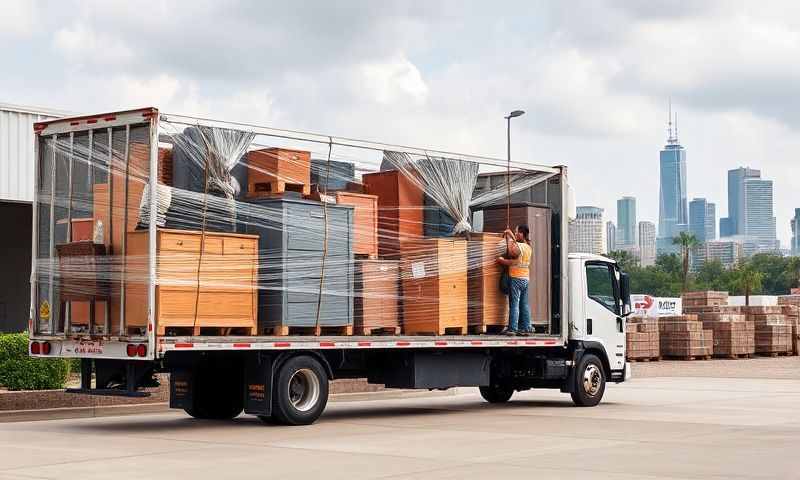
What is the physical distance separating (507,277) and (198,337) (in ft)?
18.8

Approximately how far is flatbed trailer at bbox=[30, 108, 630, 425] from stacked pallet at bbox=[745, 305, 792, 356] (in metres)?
25.4

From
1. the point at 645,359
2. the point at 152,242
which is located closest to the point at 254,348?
the point at 152,242

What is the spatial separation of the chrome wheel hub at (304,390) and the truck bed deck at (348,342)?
475 millimetres

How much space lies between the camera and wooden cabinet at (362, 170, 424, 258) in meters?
17.2

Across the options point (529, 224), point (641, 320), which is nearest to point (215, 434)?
point (529, 224)

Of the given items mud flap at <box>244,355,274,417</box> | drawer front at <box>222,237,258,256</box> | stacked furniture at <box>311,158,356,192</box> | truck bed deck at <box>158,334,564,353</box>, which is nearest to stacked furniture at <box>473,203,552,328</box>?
truck bed deck at <box>158,334,564,353</box>

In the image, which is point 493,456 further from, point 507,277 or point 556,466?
point 507,277

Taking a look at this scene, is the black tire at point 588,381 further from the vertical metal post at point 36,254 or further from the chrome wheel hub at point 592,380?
the vertical metal post at point 36,254

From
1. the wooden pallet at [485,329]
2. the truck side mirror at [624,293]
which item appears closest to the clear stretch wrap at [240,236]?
the wooden pallet at [485,329]

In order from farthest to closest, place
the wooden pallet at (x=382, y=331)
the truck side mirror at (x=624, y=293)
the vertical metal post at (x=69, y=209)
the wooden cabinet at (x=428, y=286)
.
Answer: the truck side mirror at (x=624, y=293)
the wooden cabinet at (x=428, y=286)
the wooden pallet at (x=382, y=331)
the vertical metal post at (x=69, y=209)

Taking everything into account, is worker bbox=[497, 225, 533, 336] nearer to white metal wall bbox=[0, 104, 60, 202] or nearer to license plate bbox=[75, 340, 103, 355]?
license plate bbox=[75, 340, 103, 355]

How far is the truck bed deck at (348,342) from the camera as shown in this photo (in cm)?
1447

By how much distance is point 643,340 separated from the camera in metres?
38.6

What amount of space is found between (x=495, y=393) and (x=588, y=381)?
181cm
